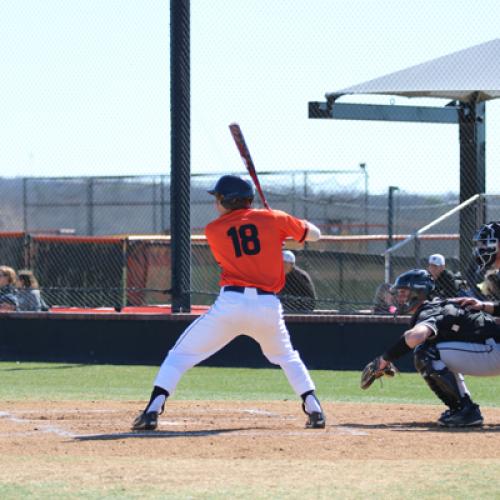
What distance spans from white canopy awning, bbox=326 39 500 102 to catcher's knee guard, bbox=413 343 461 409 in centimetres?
646

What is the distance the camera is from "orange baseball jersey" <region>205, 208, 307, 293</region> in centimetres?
720

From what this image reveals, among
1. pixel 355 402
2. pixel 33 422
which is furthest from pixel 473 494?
pixel 355 402

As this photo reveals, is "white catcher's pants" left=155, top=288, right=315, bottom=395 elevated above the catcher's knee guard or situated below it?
above

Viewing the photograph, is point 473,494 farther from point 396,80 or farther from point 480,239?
point 396,80

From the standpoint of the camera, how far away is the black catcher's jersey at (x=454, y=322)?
7.62 metres

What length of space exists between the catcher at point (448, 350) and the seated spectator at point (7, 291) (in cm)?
789

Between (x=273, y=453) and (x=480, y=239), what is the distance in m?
2.18

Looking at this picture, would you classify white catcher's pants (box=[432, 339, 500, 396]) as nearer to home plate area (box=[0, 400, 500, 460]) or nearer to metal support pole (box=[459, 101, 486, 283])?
home plate area (box=[0, 400, 500, 460])

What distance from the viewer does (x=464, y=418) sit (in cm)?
759

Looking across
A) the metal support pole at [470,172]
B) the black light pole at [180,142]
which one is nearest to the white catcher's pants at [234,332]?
the black light pole at [180,142]

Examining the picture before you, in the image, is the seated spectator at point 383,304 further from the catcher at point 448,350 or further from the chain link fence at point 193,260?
the catcher at point 448,350

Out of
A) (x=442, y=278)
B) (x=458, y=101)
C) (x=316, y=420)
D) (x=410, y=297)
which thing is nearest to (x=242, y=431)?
(x=316, y=420)

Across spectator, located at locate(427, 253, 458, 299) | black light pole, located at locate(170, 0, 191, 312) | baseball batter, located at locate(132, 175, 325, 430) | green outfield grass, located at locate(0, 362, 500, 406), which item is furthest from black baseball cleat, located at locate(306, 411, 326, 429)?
black light pole, located at locate(170, 0, 191, 312)

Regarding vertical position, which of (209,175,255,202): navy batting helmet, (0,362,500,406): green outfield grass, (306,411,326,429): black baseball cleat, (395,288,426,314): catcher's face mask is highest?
(209,175,255,202): navy batting helmet
